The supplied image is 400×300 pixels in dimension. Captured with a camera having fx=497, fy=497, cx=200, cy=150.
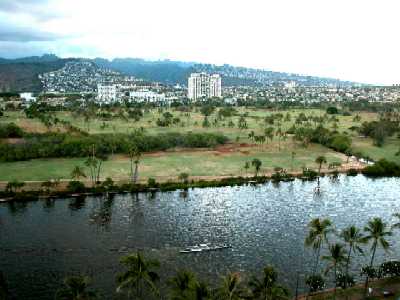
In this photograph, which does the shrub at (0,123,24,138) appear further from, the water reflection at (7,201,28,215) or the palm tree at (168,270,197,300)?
the palm tree at (168,270,197,300)

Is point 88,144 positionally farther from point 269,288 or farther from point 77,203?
point 269,288

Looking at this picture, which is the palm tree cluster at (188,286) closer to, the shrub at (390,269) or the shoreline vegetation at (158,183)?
the shrub at (390,269)

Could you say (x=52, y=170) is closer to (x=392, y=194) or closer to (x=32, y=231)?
(x=32, y=231)

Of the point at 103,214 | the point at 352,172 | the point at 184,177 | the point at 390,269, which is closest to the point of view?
the point at 390,269

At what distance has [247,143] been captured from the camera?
146500 mm

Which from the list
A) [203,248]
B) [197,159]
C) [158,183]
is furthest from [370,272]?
[197,159]

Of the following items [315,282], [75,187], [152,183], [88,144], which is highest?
[88,144]

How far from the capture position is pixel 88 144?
124 meters

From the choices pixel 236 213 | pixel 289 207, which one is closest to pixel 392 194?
pixel 289 207

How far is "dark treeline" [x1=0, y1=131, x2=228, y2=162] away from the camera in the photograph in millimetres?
119625

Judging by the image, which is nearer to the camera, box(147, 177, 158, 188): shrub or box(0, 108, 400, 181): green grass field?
box(147, 177, 158, 188): shrub

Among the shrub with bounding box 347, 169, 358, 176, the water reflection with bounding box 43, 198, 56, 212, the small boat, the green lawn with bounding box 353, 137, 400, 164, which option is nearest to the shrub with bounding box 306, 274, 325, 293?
the small boat

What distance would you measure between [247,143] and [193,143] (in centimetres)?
1706

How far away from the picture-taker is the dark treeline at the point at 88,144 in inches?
4710
